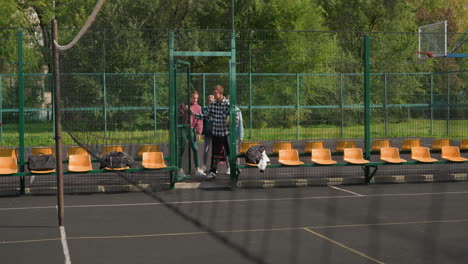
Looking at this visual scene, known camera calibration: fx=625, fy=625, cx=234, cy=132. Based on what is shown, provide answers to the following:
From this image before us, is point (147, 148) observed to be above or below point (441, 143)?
above

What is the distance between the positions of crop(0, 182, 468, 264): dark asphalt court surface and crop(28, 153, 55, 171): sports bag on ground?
657 millimetres

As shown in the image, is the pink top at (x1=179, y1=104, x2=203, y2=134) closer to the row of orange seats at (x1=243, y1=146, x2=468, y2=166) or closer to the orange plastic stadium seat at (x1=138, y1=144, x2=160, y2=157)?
the orange plastic stadium seat at (x1=138, y1=144, x2=160, y2=157)

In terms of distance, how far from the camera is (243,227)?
9852 mm

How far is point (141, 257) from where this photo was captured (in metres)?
7.82

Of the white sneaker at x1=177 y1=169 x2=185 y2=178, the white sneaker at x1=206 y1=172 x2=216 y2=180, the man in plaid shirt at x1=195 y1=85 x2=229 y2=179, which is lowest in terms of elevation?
the white sneaker at x1=206 y1=172 x2=216 y2=180

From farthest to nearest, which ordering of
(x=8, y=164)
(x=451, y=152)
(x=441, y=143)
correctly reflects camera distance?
(x=441, y=143) < (x=451, y=152) < (x=8, y=164)

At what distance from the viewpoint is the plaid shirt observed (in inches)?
605

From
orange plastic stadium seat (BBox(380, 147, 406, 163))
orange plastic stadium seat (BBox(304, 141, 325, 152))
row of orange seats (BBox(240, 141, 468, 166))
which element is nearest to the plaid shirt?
row of orange seats (BBox(240, 141, 468, 166))

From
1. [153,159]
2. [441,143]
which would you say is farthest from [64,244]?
[441,143]

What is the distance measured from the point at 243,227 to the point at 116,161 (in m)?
5.15

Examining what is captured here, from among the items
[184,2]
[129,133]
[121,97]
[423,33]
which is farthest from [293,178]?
[184,2]

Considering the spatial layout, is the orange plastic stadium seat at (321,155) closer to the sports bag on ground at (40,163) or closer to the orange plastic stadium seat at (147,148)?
the orange plastic stadium seat at (147,148)

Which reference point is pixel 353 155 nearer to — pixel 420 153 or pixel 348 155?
pixel 348 155

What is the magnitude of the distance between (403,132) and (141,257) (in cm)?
1954
